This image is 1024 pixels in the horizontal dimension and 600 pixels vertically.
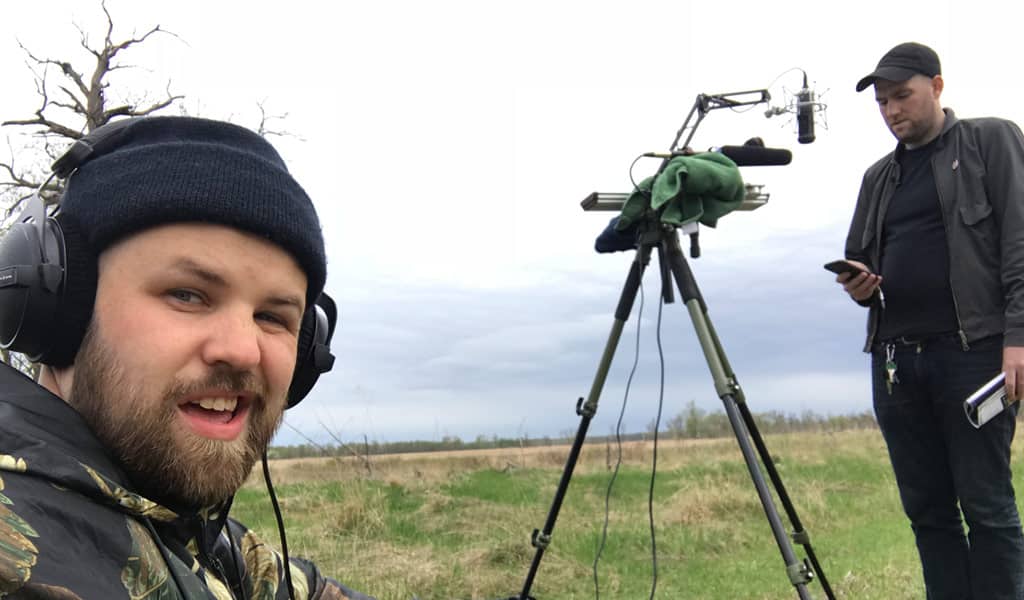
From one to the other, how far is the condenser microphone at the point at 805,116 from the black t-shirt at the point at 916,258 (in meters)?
0.39

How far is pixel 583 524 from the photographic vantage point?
620 cm

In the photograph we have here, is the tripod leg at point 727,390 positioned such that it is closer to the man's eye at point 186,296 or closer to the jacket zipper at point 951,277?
the jacket zipper at point 951,277

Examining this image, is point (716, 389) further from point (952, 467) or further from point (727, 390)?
point (952, 467)

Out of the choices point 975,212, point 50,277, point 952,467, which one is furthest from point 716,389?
point 50,277

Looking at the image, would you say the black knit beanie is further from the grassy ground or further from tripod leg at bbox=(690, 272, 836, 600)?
the grassy ground

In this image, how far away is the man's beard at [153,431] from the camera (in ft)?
3.55

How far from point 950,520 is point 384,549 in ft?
11.6

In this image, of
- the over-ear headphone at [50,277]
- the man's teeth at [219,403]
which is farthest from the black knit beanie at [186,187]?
the man's teeth at [219,403]

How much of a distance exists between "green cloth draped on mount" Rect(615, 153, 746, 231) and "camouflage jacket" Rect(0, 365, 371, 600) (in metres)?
2.07

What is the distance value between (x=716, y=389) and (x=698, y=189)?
29.9 inches

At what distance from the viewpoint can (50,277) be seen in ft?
3.66

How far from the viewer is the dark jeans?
242 cm

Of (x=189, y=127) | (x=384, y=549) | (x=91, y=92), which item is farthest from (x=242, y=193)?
(x=91, y=92)

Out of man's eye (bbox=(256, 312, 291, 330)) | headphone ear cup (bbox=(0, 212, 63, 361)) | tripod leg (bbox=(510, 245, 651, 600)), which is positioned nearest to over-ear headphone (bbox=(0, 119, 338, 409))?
headphone ear cup (bbox=(0, 212, 63, 361))
